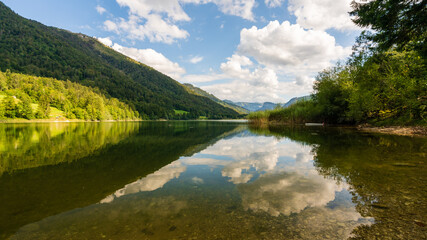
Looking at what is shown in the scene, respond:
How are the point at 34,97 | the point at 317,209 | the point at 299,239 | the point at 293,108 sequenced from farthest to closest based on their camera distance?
the point at 34,97 → the point at 293,108 → the point at 317,209 → the point at 299,239

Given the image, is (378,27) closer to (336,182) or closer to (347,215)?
(336,182)

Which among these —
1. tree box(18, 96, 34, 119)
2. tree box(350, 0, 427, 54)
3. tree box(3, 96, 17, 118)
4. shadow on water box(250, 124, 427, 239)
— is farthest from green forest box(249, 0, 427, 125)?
tree box(3, 96, 17, 118)

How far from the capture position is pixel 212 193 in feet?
22.9

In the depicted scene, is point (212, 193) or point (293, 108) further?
point (293, 108)

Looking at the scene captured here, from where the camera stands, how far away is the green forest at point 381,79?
1470 cm

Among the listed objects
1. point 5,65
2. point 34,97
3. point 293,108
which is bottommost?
point 293,108

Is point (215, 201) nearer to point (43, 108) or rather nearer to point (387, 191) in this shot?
point (387, 191)

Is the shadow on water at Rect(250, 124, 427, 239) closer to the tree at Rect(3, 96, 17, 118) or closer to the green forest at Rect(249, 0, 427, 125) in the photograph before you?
the green forest at Rect(249, 0, 427, 125)

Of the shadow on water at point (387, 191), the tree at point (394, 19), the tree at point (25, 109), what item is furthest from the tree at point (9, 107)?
the tree at point (394, 19)

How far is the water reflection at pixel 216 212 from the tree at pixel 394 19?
14527 millimetres

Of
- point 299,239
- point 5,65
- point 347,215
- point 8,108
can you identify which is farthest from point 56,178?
point 5,65

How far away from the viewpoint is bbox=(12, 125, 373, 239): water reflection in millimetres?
4359

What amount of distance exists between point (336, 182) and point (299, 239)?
16.6 feet

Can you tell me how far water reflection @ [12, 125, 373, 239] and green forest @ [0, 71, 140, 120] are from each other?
114748 millimetres
